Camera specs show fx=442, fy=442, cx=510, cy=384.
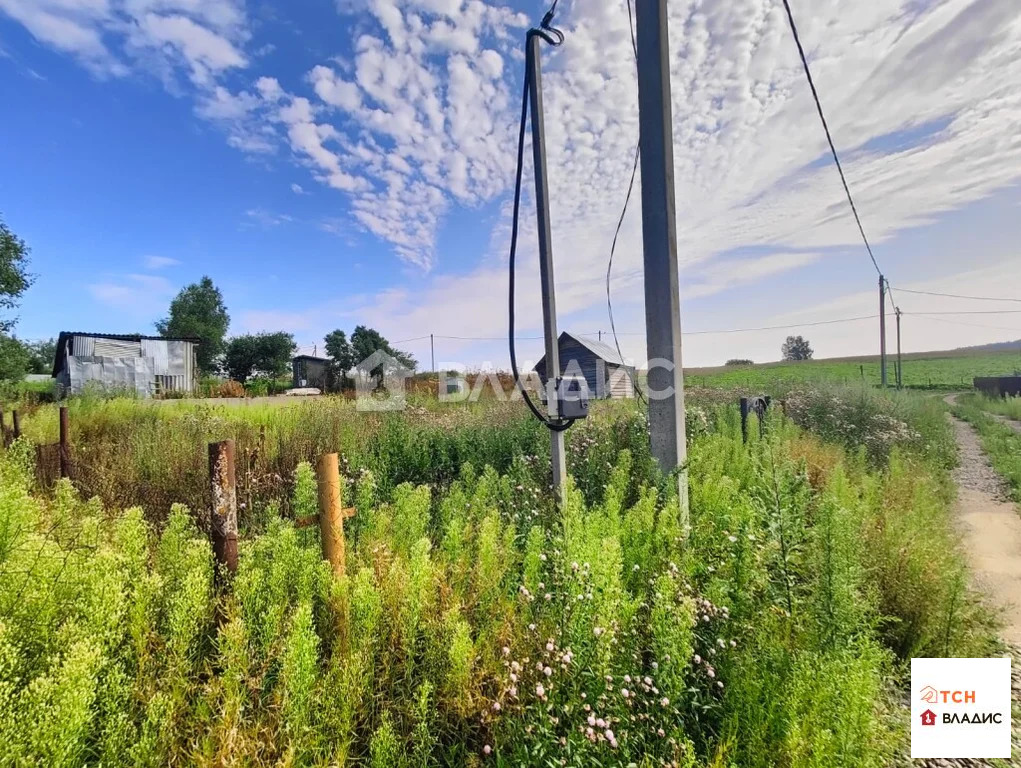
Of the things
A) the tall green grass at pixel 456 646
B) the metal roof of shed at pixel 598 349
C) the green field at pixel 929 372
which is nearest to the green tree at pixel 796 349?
the green field at pixel 929 372

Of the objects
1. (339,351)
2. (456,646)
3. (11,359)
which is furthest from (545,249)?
(339,351)

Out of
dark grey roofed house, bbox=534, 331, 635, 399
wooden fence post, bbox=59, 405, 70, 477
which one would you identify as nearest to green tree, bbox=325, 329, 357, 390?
dark grey roofed house, bbox=534, 331, 635, 399

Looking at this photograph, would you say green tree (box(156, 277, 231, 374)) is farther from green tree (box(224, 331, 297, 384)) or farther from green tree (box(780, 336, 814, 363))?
green tree (box(780, 336, 814, 363))

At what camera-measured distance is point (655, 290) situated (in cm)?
287

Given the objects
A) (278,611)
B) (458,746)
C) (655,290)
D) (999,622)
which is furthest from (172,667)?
(999,622)

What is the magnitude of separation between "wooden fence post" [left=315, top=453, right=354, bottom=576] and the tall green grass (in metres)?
0.09

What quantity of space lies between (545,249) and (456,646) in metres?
2.83

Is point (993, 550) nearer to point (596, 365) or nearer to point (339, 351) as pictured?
point (596, 365)

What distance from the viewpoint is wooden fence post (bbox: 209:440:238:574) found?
6.01ft

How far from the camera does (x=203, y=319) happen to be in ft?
141

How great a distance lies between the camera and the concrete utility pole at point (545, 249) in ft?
10.9

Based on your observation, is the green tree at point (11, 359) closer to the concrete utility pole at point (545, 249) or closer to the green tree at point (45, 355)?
the concrete utility pole at point (545, 249)

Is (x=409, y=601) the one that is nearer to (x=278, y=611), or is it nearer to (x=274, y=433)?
(x=278, y=611)

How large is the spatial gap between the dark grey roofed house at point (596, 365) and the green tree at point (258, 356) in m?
29.4
